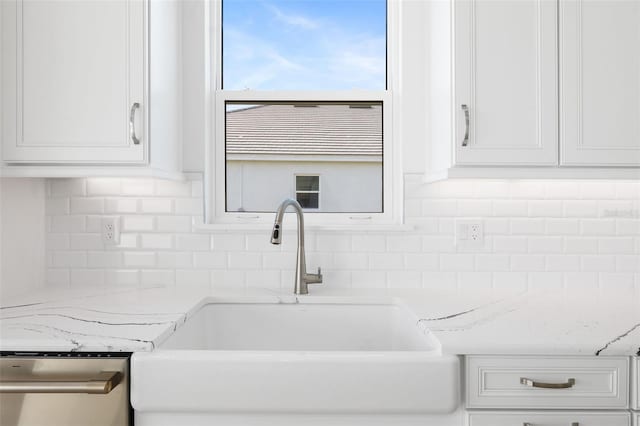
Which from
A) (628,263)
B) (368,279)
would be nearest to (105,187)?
(368,279)

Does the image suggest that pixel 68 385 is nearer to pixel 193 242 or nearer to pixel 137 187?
pixel 193 242

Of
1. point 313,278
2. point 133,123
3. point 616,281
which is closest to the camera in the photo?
point 133,123

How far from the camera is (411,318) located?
1541 millimetres

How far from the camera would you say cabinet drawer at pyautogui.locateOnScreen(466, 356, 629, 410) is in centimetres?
119

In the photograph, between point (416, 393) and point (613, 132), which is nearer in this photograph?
point (416, 393)

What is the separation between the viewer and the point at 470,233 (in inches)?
75.9

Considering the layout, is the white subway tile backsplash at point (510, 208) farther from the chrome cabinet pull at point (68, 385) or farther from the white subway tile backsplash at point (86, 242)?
the white subway tile backsplash at point (86, 242)

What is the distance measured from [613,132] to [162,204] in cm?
176

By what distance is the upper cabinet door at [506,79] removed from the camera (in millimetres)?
1598

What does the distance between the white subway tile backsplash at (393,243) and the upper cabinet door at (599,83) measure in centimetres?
33

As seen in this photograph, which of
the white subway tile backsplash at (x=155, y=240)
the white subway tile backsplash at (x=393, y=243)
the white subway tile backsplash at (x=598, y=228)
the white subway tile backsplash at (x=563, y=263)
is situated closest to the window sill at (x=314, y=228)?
the white subway tile backsplash at (x=393, y=243)

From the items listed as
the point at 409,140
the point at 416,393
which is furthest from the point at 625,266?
the point at 416,393

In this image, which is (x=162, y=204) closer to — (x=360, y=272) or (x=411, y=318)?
(x=360, y=272)

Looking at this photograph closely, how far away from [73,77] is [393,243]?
1.36 metres
